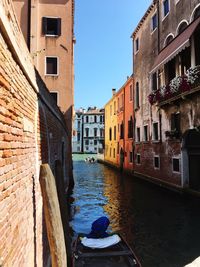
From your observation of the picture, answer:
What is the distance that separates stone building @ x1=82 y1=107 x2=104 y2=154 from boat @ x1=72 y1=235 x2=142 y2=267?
6638 centimetres

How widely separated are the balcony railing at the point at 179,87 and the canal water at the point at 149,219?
492cm

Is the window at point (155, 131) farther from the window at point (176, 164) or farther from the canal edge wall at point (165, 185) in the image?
the window at point (176, 164)

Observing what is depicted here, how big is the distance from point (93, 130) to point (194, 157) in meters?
59.5

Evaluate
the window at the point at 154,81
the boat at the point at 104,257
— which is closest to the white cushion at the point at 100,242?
the boat at the point at 104,257

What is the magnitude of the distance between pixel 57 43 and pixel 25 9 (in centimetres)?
287

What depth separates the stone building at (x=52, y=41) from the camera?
18.7 m

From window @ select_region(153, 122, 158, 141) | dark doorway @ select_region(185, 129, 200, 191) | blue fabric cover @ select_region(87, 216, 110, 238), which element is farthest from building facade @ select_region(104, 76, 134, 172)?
blue fabric cover @ select_region(87, 216, 110, 238)

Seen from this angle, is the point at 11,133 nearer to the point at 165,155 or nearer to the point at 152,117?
the point at 165,155

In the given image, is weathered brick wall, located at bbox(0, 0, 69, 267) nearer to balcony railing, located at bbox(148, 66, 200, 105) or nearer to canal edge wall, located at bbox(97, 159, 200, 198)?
balcony railing, located at bbox(148, 66, 200, 105)

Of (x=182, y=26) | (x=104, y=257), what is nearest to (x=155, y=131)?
(x=182, y=26)

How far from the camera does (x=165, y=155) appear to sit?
1727 centimetres

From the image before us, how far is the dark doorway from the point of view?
47.1 ft

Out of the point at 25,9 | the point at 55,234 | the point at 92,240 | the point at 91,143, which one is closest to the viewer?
the point at 55,234

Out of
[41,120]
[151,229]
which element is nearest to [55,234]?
[41,120]
